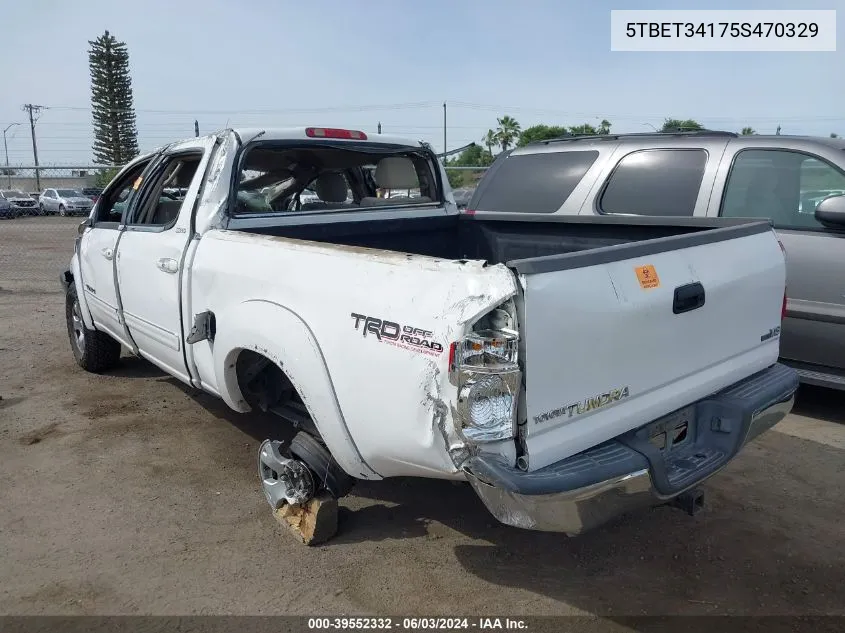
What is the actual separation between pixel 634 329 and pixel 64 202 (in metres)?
34.9

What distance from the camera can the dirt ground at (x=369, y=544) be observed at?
2990mm

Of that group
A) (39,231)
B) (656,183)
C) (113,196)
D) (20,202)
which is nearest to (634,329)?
(656,183)

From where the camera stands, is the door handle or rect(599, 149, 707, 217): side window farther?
rect(599, 149, 707, 217): side window

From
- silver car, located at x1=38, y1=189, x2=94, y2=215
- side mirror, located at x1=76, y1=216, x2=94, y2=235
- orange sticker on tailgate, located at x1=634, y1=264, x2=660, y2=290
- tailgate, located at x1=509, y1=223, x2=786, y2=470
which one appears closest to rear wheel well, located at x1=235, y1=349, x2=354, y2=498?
tailgate, located at x1=509, y1=223, x2=786, y2=470

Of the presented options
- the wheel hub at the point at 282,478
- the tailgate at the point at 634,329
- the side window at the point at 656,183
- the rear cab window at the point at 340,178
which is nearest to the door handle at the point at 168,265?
the rear cab window at the point at 340,178

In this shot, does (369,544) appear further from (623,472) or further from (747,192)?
(747,192)

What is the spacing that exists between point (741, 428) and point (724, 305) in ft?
1.75

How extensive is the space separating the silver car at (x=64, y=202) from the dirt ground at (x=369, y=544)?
30677 mm

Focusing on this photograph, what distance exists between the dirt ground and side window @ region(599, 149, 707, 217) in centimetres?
184

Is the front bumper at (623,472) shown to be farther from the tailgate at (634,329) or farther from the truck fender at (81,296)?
the truck fender at (81,296)

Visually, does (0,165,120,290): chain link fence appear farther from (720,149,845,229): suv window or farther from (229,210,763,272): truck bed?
(720,149,845,229): suv window

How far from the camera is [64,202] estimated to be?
32.6 m

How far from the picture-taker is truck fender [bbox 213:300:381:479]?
113 inches

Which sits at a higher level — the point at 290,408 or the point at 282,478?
the point at 290,408
